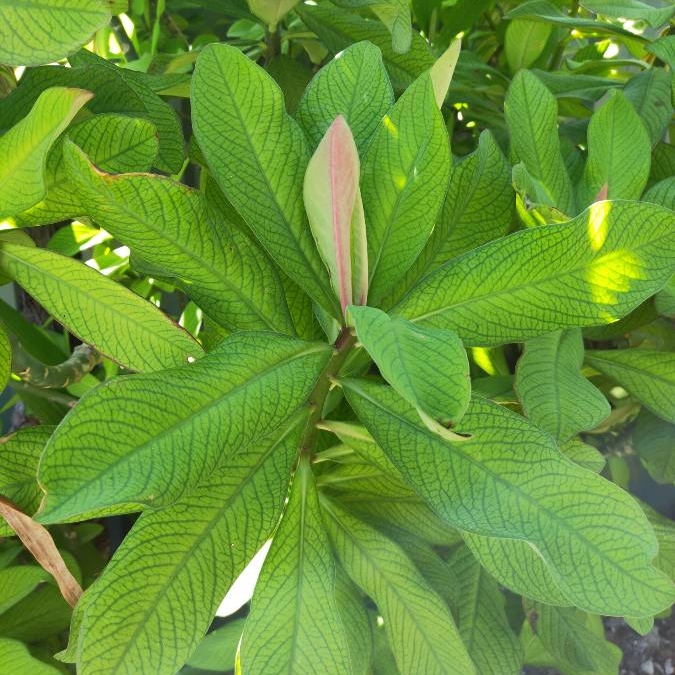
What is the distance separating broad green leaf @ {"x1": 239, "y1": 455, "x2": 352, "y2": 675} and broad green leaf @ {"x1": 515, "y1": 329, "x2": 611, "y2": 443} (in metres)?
0.15

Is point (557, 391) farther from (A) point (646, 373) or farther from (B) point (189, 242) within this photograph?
(B) point (189, 242)

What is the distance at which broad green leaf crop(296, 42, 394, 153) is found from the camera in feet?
1.57

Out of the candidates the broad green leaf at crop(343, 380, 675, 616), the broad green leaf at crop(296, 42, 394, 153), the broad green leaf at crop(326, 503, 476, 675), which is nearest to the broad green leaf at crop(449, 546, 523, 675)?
the broad green leaf at crop(326, 503, 476, 675)

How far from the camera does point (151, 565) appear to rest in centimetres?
41

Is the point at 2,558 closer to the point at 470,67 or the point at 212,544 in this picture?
the point at 212,544

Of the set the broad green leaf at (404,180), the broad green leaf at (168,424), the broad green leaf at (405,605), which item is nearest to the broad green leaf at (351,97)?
the broad green leaf at (404,180)

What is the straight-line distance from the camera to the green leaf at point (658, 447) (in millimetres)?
659

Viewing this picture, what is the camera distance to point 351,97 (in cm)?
48

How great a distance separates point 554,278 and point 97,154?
0.27m

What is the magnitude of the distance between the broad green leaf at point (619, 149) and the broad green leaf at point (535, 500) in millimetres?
240

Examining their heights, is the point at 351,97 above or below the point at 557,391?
above

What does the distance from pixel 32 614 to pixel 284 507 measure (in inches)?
13.1

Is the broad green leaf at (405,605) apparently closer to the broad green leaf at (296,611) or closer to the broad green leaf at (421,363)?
the broad green leaf at (296,611)

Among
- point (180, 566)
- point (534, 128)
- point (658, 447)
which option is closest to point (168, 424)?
point (180, 566)
